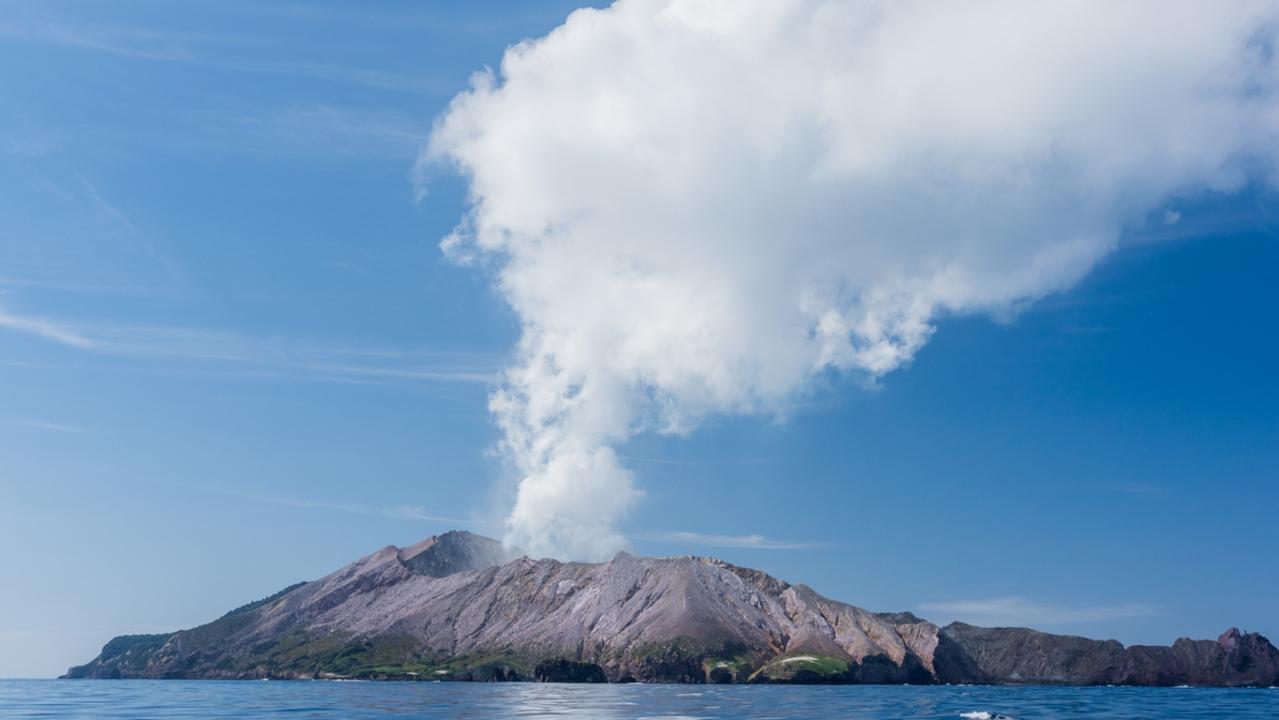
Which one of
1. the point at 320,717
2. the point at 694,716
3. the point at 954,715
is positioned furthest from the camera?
the point at 954,715

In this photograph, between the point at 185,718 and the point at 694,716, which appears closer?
the point at 185,718

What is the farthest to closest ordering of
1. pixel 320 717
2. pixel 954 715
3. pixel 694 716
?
pixel 954 715 < pixel 694 716 < pixel 320 717

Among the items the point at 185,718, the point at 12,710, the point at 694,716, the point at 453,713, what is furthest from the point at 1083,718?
the point at 12,710

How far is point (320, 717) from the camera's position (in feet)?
441

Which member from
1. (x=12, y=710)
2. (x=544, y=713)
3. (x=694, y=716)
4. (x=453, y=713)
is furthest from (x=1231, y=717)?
(x=12, y=710)

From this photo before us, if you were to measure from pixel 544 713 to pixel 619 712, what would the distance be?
11.6 meters

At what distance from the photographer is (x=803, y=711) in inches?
6442

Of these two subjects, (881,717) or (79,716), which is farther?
(881,717)

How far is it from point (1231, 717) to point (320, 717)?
13514 centimetres

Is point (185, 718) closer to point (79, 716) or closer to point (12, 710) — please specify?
point (79, 716)

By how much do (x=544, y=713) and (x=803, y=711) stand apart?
135 ft

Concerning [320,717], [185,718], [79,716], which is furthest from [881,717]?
[79,716]

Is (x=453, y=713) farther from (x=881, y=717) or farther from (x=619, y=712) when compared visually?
(x=881, y=717)

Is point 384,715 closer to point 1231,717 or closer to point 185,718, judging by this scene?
point 185,718
